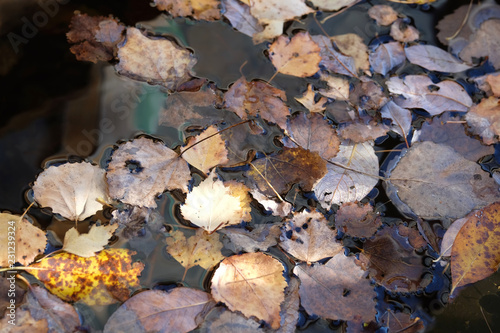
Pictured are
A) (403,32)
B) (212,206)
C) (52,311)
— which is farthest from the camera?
(403,32)

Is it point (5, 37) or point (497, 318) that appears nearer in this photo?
point (497, 318)

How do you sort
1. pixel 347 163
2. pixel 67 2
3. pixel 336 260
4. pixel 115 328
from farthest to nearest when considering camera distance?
pixel 67 2 < pixel 347 163 < pixel 336 260 < pixel 115 328

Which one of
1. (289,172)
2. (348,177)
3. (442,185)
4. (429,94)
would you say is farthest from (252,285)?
(429,94)

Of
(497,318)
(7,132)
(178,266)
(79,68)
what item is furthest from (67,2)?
(497,318)

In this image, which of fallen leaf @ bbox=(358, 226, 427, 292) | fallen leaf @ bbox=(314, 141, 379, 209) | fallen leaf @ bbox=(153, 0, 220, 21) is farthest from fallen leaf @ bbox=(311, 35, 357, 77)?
fallen leaf @ bbox=(358, 226, 427, 292)

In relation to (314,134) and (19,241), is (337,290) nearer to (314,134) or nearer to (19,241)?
(314,134)

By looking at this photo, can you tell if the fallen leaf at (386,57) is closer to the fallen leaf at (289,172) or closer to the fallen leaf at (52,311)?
the fallen leaf at (289,172)

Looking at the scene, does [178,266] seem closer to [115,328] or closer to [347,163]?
[115,328]
